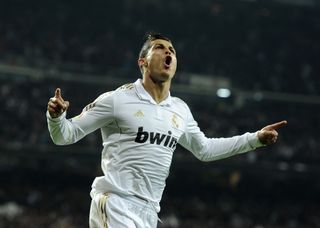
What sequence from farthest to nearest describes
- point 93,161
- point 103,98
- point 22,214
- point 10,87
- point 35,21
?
point 35,21, point 10,87, point 93,161, point 22,214, point 103,98

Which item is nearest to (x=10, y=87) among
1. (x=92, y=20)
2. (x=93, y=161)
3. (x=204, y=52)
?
(x=93, y=161)

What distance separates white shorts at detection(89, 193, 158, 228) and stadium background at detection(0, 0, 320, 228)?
13.8 meters

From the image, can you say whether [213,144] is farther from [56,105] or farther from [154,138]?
[56,105]

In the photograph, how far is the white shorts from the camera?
179 inches

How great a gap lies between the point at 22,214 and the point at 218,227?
5928 mm

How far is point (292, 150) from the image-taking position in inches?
831

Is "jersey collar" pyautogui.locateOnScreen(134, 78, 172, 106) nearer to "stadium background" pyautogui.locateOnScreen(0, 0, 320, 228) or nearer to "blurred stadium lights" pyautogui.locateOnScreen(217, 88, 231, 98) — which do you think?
"stadium background" pyautogui.locateOnScreen(0, 0, 320, 228)

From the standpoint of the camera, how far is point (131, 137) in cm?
473

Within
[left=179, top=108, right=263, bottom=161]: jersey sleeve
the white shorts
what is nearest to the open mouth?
[left=179, top=108, right=263, bottom=161]: jersey sleeve

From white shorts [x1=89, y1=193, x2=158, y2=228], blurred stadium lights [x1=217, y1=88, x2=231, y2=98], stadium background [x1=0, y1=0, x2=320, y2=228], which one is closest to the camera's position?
white shorts [x1=89, y1=193, x2=158, y2=228]

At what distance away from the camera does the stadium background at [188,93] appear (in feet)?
65.6

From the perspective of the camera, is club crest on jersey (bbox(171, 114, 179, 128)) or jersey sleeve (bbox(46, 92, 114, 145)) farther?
club crest on jersey (bbox(171, 114, 179, 128))

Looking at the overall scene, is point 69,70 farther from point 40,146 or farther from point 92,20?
point 92,20

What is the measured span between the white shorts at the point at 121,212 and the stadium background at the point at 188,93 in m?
13.8
